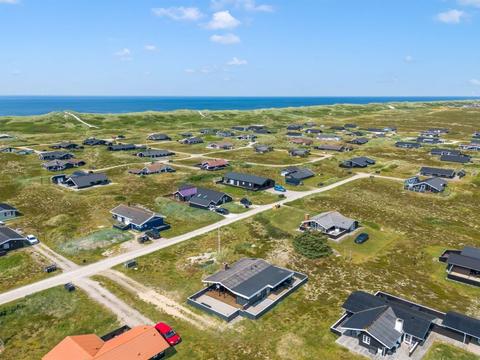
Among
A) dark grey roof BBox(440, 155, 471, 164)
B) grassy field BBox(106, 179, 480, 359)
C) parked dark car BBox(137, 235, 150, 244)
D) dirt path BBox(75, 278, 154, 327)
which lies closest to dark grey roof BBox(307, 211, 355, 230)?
grassy field BBox(106, 179, 480, 359)

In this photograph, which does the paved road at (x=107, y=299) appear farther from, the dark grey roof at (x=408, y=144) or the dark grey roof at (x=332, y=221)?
the dark grey roof at (x=408, y=144)

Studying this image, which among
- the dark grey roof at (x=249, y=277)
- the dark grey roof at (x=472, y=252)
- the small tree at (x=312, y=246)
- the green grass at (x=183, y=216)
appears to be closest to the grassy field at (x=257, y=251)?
the green grass at (x=183, y=216)

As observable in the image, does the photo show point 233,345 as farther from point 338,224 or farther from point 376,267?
point 338,224

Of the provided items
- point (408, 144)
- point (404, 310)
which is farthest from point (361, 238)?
point (408, 144)

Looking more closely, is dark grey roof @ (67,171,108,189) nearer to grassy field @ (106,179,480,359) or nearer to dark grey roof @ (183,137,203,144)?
grassy field @ (106,179,480,359)

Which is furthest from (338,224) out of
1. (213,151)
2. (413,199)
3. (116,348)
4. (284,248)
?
(213,151)
